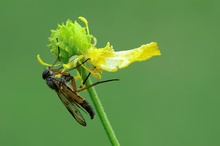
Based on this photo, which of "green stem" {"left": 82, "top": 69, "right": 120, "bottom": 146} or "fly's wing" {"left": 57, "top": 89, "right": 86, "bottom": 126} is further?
"fly's wing" {"left": 57, "top": 89, "right": 86, "bottom": 126}

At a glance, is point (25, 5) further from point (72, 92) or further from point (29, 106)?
point (72, 92)

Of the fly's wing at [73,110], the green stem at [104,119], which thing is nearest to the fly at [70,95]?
the fly's wing at [73,110]

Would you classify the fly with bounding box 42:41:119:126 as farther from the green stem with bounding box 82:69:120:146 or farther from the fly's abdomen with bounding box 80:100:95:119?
the green stem with bounding box 82:69:120:146

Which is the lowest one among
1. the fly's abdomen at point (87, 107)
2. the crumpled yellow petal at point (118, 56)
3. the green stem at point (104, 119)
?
the green stem at point (104, 119)

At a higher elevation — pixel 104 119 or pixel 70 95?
pixel 70 95

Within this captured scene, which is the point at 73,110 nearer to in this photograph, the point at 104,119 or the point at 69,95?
the point at 69,95

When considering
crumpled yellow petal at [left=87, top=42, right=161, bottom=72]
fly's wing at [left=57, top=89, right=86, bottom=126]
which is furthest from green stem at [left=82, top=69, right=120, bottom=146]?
fly's wing at [left=57, top=89, right=86, bottom=126]

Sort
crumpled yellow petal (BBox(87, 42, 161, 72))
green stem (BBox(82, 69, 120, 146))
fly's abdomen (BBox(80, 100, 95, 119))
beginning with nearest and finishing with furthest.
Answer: green stem (BBox(82, 69, 120, 146)), crumpled yellow petal (BBox(87, 42, 161, 72)), fly's abdomen (BBox(80, 100, 95, 119))

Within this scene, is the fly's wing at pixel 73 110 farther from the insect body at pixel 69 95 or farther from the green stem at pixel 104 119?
the green stem at pixel 104 119

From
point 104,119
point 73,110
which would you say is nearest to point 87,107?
point 73,110
